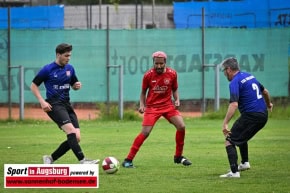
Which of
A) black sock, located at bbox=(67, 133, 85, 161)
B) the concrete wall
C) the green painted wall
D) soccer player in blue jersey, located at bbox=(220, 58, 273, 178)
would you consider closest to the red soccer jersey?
black sock, located at bbox=(67, 133, 85, 161)

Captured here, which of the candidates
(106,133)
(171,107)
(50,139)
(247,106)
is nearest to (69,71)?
(171,107)

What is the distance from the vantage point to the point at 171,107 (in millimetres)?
16109

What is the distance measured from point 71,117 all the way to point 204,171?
240 centimetres

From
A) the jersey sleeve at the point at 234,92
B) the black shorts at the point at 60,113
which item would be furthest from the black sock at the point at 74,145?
the jersey sleeve at the point at 234,92

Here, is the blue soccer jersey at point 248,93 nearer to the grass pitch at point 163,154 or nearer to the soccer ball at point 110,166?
the grass pitch at point 163,154

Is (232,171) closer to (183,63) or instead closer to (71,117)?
(71,117)

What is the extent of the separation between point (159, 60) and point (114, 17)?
23876 millimetres

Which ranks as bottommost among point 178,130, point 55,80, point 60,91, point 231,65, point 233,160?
point 233,160

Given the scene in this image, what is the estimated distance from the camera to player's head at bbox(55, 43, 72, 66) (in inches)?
589

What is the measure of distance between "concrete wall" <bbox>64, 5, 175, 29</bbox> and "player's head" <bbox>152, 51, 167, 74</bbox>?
1834 centimetres

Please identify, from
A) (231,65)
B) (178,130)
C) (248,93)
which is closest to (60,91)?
(178,130)

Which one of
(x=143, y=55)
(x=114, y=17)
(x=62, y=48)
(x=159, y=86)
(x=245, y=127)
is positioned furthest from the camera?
(x=114, y=17)

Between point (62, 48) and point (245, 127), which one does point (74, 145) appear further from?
A: point (245, 127)

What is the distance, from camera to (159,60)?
1577 centimetres
